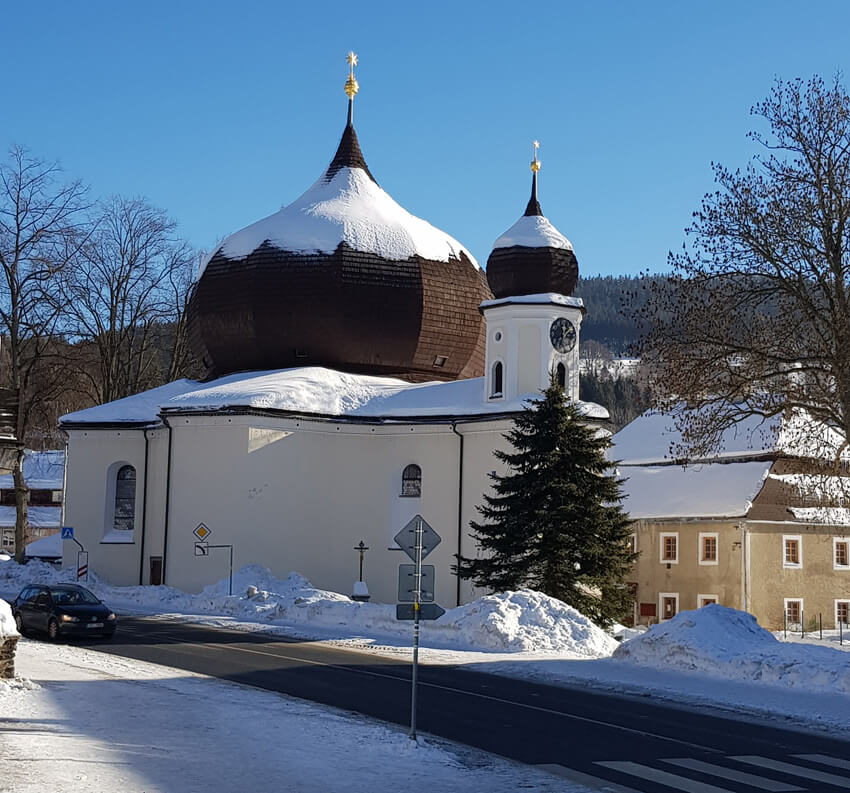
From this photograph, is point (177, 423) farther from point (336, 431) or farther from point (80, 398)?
point (80, 398)

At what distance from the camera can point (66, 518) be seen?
42812mm

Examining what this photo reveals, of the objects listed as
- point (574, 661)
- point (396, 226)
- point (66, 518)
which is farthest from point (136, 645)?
point (396, 226)

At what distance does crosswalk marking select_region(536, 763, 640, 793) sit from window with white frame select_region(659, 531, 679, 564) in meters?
30.5

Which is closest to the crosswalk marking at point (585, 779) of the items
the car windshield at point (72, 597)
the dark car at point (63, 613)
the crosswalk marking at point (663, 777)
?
the crosswalk marking at point (663, 777)

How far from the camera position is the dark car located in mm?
24797

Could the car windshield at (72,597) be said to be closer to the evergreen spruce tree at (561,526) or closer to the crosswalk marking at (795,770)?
the evergreen spruce tree at (561,526)

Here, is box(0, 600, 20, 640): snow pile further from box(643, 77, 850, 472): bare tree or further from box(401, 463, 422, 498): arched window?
box(401, 463, 422, 498): arched window

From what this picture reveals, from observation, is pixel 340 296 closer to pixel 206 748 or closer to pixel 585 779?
pixel 206 748

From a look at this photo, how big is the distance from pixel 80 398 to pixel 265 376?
824 inches

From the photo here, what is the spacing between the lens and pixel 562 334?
39.3 metres

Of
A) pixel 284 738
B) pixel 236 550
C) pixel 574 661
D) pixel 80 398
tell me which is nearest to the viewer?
pixel 284 738

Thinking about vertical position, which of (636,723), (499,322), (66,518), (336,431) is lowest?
(636,723)

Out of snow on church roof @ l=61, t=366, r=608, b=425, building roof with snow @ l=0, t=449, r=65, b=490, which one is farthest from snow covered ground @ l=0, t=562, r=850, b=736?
building roof with snow @ l=0, t=449, r=65, b=490

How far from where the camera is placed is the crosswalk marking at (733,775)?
11.2 meters
